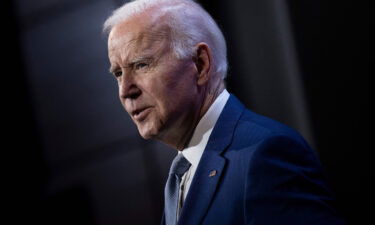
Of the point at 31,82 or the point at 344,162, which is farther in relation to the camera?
the point at 31,82

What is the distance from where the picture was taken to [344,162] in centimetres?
207

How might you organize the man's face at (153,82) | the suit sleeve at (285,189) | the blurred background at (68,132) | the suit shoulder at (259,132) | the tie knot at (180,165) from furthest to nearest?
1. the blurred background at (68,132)
2. the tie knot at (180,165)
3. the man's face at (153,82)
4. the suit shoulder at (259,132)
5. the suit sleeve at (285,189)

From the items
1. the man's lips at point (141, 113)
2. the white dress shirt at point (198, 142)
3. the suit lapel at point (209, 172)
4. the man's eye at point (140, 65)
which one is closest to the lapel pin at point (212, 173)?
the suit lapel at point (209, 172)

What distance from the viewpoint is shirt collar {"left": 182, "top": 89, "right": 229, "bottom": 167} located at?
56.3 inches

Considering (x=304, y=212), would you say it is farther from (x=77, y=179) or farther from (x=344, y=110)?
(x=77, y=179)

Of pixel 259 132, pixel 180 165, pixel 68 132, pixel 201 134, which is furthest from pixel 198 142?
pixel 68 132

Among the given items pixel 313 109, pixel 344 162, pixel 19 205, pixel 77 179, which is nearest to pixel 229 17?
pixel 313 109

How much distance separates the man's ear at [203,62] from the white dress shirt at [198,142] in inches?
3.2

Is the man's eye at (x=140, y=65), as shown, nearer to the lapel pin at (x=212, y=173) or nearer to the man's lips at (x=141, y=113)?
the man's lips at (x=141, y=113)

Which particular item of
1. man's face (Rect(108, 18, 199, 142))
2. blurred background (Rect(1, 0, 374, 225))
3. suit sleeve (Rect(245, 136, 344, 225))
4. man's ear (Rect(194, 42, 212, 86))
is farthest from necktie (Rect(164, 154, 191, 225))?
blurred background (Rect(1, 0, 374, 225))

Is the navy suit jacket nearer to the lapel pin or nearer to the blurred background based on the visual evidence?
the lapel pin

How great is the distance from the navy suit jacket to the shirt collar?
4cm

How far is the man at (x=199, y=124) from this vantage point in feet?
3.85

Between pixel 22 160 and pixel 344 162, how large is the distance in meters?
2.02
